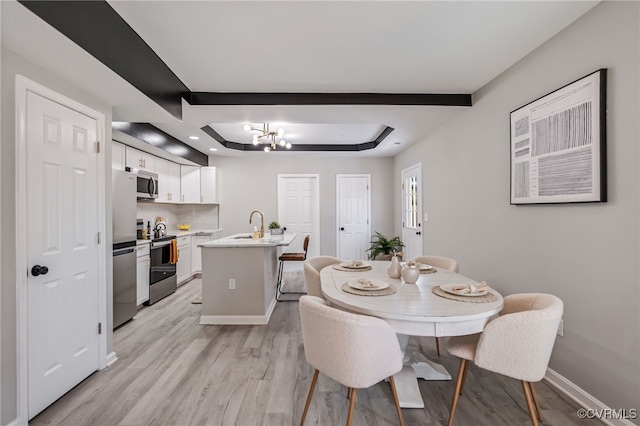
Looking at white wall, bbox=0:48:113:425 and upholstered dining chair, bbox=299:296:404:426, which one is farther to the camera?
white wall, bbox=0:48:113:425

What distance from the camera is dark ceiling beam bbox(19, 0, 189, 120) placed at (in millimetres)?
1475

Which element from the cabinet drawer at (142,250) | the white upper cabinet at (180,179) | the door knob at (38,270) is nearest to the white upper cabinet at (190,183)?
the white upper cabinet at (180,179)

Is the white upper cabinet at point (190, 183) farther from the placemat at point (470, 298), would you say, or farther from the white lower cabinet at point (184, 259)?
the placemat at point (470, 298)

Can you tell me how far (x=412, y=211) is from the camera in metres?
5.08

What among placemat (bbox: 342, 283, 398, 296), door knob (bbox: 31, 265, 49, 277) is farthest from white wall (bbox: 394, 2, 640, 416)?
door knob (bbox: 31, 265, 49, 277)

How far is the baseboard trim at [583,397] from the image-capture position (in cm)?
165

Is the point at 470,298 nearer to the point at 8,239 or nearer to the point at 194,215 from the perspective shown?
the point at 8,239

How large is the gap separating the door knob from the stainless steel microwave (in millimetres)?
1968

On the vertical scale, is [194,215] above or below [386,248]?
above

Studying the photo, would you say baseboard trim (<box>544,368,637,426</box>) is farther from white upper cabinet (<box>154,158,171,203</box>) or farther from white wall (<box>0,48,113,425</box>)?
white upper cabinet (<box>154,158,171,203</box>)

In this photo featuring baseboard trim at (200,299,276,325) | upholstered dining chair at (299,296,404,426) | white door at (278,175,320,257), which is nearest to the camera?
Result: upholstered dining chair at (299,296,404,426)

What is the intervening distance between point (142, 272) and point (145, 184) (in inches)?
45.8

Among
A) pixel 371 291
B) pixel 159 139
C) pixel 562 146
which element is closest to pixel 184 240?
pixel 159 139

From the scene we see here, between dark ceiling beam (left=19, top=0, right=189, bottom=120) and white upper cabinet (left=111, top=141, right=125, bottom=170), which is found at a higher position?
dark ceiling beam (left=19, top=0, right=189, bottom=120)
